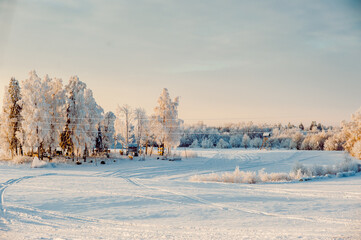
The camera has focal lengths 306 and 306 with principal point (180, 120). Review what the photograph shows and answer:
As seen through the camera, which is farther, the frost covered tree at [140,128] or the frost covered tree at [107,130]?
the frost covered tree at [140,128]

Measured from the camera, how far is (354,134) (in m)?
64.3

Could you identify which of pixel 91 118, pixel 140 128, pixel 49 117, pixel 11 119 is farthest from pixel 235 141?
pixel 11 119

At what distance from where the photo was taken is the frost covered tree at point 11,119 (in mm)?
49094

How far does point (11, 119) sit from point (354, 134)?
65.6 metres

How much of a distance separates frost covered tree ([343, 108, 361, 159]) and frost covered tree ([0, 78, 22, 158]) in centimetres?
6149

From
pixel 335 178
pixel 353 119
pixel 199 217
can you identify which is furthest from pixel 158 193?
pixel 353 119

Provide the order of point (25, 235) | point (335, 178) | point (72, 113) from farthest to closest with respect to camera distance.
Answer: point (72, 113) < point (335, 178) < point (25, 235)

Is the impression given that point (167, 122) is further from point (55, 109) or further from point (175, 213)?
point (175, 213)

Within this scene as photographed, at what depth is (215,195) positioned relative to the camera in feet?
66.0

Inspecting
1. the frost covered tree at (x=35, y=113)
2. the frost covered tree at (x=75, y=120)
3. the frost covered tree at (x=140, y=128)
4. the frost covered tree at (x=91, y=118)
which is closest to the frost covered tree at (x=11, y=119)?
the frost covered tree at (x=35, y=113)

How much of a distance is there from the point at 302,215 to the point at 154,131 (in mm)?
49845

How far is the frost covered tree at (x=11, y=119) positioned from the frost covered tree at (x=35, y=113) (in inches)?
152

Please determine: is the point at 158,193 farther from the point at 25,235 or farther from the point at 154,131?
the point at 154,131

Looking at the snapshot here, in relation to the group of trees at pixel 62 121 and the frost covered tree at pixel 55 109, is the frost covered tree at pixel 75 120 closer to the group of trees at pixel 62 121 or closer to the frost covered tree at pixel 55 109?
the group of trees at pixel 62 121
